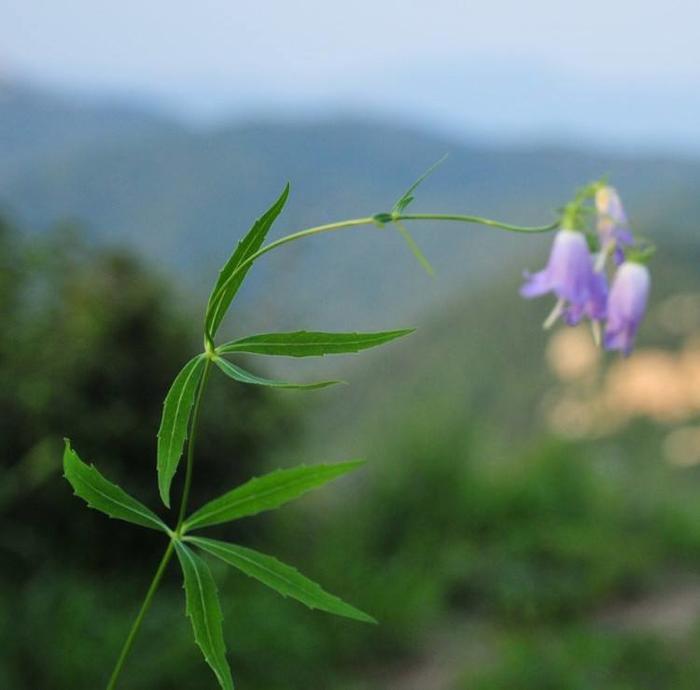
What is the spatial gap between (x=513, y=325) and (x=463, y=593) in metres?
28.3

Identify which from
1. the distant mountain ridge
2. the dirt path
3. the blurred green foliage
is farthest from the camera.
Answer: the distant mountain ridge

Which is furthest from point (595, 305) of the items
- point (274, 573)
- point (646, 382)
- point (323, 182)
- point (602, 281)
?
point (323, 182)

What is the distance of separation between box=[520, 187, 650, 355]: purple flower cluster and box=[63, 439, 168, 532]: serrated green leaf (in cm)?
35

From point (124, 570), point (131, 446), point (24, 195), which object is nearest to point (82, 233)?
point (131, 446)

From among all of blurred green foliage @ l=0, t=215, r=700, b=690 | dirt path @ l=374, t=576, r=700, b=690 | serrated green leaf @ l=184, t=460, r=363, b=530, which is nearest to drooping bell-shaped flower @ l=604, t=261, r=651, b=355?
serrated green leaf @ l=184, t=460, r=363, b=530

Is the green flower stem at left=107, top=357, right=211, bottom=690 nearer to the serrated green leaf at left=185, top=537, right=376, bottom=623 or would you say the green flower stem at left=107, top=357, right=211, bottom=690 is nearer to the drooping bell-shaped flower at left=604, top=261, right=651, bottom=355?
the serrated green leaf at left=185, top=537, right=376, bottom=623

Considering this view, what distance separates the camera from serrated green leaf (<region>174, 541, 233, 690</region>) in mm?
691

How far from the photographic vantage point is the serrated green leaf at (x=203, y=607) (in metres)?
0.69

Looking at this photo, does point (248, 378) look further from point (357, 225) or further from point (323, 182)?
point (323, 182)

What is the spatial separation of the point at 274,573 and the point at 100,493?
0.14 m

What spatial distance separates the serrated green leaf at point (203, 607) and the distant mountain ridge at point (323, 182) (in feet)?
105

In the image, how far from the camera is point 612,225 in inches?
33.9

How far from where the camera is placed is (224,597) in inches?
133

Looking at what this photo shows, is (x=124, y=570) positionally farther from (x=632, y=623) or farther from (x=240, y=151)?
(x=240, y=151)
